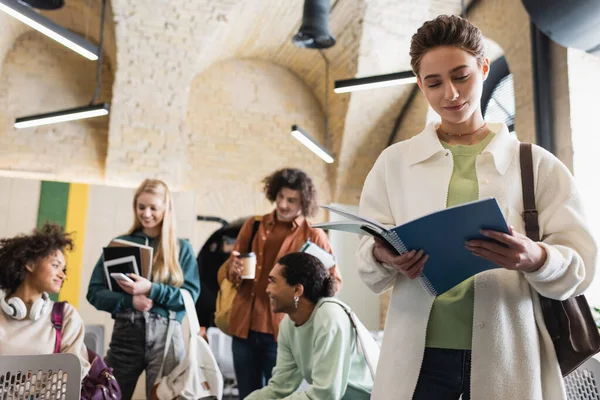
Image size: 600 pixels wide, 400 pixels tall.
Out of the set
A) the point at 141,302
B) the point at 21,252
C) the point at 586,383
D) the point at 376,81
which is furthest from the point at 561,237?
the point at 376,81

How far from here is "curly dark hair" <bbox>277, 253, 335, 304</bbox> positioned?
110 inches

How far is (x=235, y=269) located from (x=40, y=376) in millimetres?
1361

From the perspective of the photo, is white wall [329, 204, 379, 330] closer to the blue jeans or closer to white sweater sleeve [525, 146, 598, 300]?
the blue jeans

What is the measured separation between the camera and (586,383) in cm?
195

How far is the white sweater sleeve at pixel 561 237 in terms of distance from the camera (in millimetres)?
1180

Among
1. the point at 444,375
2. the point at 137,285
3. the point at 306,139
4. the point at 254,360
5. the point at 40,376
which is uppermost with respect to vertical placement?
the point at 306,139

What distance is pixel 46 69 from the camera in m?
8.37

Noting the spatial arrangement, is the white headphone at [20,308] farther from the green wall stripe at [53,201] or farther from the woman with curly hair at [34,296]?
the green wall stripe at [53,201]

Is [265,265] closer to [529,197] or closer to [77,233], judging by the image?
[529,197]

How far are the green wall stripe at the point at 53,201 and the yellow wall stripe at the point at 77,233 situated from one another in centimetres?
6

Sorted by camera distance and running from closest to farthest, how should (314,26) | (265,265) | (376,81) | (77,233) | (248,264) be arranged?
1. (248,264)
2. (265,265)
3. (376,81)
4. (314,26)
5. (77,233)

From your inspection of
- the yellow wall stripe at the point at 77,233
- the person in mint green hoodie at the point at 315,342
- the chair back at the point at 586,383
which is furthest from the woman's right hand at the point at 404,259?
the yellow wall stripe at the point at 77,233

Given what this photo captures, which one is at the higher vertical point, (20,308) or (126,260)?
(126,260)

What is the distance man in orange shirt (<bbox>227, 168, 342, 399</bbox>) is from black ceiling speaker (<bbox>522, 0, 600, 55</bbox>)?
6.56ft
